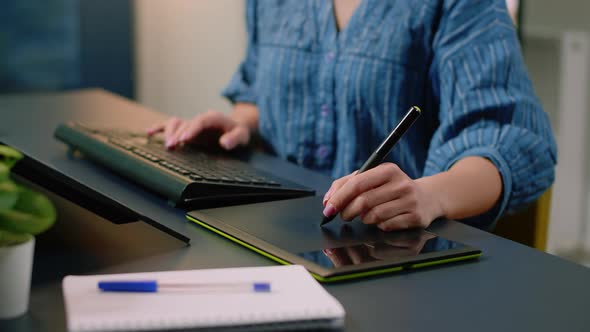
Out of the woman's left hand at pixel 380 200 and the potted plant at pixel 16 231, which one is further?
the woman's left hand at pixel 380 200

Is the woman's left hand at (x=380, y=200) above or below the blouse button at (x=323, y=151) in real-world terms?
above

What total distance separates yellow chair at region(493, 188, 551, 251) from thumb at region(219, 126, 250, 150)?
1.41 feet

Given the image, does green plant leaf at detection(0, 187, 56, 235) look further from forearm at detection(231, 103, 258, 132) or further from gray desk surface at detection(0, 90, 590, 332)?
forearm at detection(231, 103, 258, 132)

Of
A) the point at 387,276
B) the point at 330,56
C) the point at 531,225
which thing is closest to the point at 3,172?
the point at 387,276

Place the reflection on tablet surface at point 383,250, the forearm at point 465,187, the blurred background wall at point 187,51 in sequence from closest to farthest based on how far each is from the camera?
1. the reflection on tablet surface at point 383,250
2. the forearm at point 465,187
3. the blurred background wall at point 187,51

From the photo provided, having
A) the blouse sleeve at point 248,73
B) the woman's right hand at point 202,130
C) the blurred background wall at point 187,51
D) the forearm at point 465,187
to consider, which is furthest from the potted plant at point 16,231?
the blurred background wall at point 187,51

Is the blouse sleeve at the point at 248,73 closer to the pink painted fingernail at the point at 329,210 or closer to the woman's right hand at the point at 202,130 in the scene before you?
the woman's right hand at the point at 202,130

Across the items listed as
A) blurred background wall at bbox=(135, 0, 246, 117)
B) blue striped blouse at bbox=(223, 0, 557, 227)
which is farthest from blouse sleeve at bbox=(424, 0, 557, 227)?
blurred background wall at bbox=(135, 0, 246, 117)

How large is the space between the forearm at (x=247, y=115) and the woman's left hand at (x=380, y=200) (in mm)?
629

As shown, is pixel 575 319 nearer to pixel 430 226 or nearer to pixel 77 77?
pixel 430 226

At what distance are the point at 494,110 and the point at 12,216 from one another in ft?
2.31

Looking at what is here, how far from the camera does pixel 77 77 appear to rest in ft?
11.1

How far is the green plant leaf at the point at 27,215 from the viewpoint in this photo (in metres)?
0.51

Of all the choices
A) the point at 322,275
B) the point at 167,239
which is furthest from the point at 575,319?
the point at 167,239
